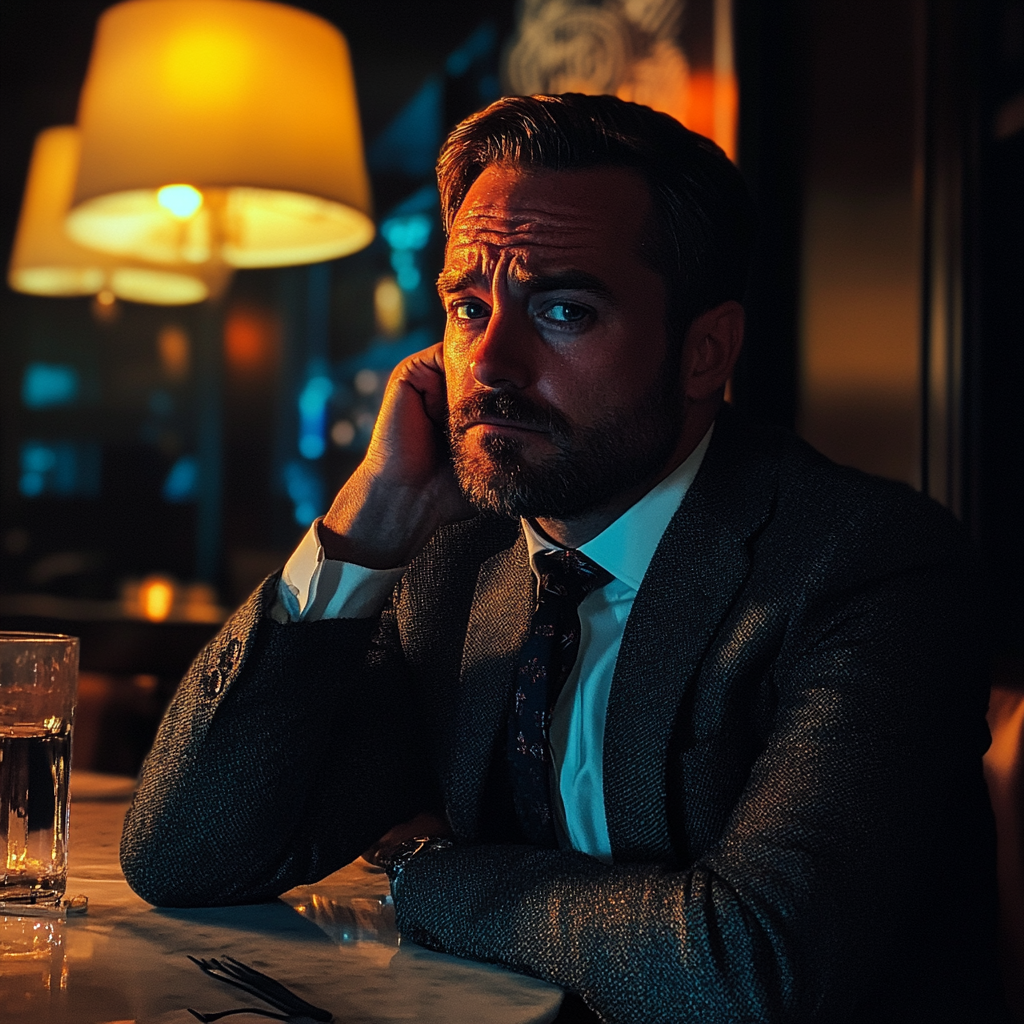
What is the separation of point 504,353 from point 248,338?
308cm

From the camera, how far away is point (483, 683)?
156 cm

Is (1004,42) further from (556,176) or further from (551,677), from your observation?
(551,677)

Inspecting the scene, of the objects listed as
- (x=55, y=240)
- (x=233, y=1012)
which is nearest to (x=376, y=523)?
(x=233, y=1012)

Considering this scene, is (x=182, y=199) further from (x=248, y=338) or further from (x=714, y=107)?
(x=248, y=338)

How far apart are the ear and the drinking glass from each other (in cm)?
91

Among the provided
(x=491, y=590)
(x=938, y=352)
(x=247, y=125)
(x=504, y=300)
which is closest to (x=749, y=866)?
(x=491, y=590)

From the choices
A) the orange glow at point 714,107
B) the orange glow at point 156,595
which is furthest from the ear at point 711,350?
the orange glow at point 156,595

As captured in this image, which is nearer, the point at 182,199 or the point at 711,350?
the point at 711,350

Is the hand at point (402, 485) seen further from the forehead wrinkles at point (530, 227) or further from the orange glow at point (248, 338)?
the orange glow at point (248, 338)

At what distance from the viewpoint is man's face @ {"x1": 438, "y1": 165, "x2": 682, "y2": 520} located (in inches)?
61.4

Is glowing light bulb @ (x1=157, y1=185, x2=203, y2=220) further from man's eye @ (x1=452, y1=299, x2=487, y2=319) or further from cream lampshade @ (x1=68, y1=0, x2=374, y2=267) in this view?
man's eye @ (x1=452, y1=299, x2=487, y2=319)

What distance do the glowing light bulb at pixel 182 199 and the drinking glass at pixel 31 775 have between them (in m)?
1.40

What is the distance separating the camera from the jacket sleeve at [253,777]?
1.34 meters

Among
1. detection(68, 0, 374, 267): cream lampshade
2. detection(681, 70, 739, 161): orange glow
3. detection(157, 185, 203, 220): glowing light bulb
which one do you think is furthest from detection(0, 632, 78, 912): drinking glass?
detection(681, 70, 739, 161): orange glow
